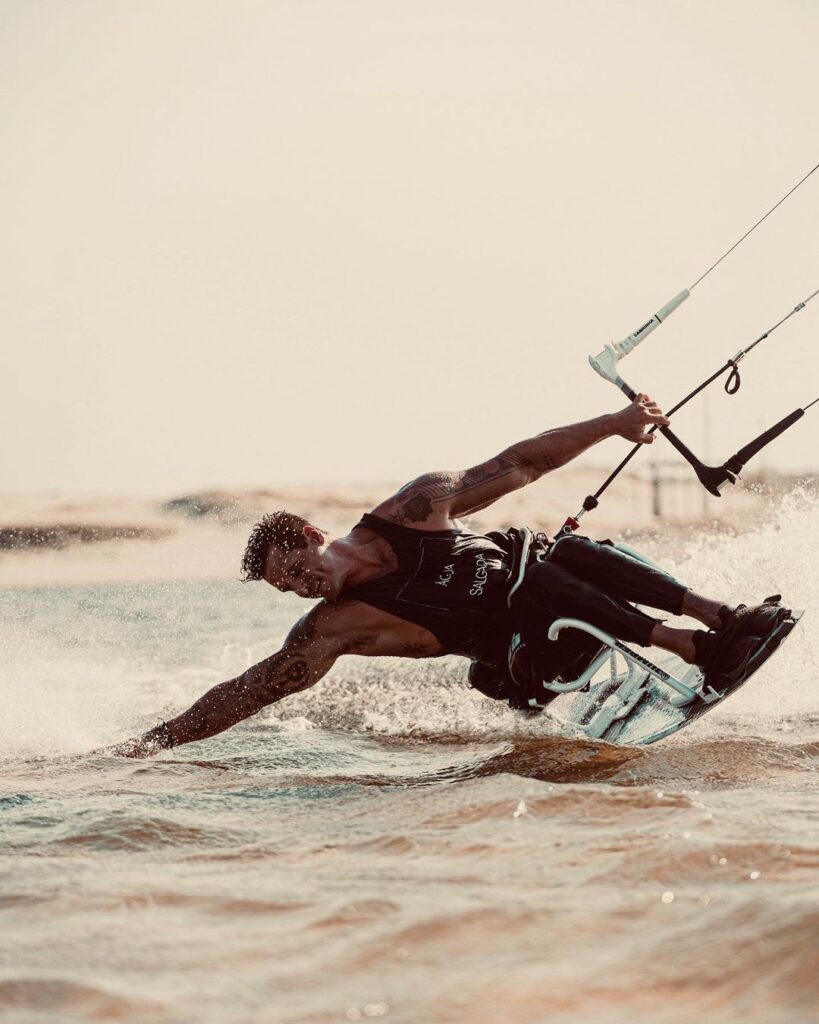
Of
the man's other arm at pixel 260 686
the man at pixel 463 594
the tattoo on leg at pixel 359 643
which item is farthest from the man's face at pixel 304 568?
the tattoo on leg at pixel 359 643

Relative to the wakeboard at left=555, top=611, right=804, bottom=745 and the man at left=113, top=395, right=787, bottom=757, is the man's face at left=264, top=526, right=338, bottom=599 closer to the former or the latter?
the man at left=113, top=395, right=787, bottom=757

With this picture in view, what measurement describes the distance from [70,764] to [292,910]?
3052 mm

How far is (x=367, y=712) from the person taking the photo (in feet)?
28.5

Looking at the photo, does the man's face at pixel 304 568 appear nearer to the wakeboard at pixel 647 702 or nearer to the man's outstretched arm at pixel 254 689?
the man's outstretched arm at pixel 254 689

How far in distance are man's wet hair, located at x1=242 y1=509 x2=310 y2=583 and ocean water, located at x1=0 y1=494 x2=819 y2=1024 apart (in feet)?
3.45

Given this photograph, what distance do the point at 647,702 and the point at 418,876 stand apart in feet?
10.3

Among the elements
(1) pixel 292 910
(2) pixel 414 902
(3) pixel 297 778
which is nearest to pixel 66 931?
(1) pixel 292 910

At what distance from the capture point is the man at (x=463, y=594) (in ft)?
Result: 19.8

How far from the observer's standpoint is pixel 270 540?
602cm

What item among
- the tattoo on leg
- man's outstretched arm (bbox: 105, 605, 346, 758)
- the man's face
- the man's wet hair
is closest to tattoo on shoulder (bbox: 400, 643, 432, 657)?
the tattoo on leg

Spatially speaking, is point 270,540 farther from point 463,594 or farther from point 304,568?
point 463,594

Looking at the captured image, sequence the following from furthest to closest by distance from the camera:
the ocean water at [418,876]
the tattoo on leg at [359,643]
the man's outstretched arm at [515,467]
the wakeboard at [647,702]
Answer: the man's outstretched arm at [515,467] < the tattoo on leg at [359,643] < the wakeboard at [647,702] < the ocean water at [418,876]

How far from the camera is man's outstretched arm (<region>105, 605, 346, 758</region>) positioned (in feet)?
19.6

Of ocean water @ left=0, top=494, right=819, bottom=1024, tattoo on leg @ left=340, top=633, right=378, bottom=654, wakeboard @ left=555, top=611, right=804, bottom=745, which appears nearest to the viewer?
ocean water @ left=0, top=494, right=819, bottom=1024
